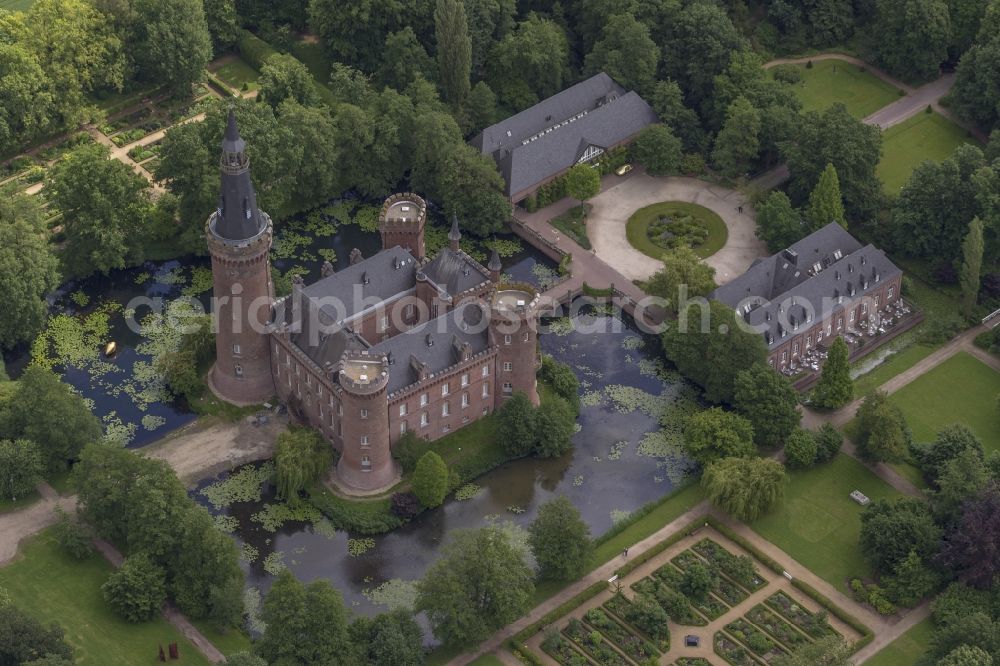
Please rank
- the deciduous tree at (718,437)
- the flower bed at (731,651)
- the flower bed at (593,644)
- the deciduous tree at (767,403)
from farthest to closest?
the deciduous tree at (767,403) < the deciduous tree at (718,437) < the flower bed at (731,651) < the flower bed at (593,644)

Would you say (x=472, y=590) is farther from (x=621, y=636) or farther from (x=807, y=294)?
(x=807, y=294)

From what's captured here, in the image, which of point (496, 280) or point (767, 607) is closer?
point (767, 607)

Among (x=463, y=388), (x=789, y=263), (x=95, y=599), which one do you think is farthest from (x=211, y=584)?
(x=789, y=263)

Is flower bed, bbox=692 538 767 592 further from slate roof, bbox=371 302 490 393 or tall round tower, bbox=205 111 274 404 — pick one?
tall round tower, bbox=205 111 274 404

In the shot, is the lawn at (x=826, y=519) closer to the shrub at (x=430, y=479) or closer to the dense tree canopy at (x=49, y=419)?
the shrub at (x=430, y=479)

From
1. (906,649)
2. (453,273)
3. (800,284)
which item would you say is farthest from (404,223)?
(906,649)

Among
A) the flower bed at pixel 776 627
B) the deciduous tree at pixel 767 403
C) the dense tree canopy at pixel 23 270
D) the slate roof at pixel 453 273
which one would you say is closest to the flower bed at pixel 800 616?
the flower bed at pixel 776 627

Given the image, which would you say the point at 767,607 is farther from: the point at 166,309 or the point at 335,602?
the point at 166,309
